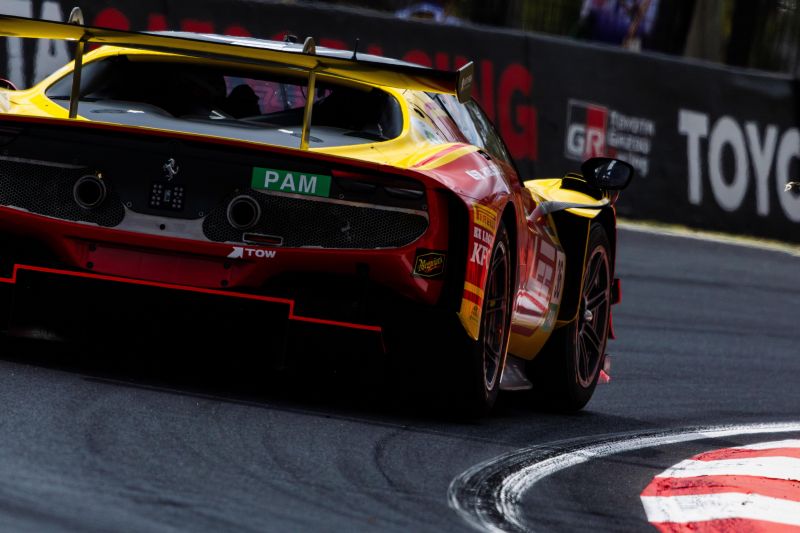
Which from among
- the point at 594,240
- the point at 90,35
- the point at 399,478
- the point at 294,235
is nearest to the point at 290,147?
the point at 294,235

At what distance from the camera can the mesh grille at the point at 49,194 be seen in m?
5.95

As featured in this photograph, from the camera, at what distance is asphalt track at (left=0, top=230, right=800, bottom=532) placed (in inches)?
173

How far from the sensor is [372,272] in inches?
232

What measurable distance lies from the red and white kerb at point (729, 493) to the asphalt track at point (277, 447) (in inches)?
3.6

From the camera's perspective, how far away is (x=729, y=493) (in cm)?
573

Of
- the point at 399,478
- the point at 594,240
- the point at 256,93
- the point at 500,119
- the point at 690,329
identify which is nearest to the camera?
the point at 399,478

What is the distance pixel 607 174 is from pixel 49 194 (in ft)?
8.44

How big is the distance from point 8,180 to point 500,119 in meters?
10.7

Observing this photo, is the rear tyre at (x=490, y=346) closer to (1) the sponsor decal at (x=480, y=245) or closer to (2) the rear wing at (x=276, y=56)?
(1) the sponsor decal at (x=480, y=245)

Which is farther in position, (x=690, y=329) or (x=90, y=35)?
(x=690, y=329)

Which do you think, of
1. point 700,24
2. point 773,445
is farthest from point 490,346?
point 700,24

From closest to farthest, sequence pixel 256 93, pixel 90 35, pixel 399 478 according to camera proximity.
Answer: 1. pixel 399 478
2. pixel 90 35
3. pixel 256 93

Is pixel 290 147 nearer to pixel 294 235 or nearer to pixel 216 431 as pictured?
pixel 294 235

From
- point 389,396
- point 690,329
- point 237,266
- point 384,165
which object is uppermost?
point 384,165
